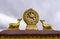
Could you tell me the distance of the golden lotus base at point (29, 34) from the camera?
11.4m

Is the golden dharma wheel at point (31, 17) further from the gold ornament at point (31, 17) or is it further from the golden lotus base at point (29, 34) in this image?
the golden lotus base at point (29, 34)

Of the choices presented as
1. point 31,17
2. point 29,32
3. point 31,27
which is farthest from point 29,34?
point 31,17

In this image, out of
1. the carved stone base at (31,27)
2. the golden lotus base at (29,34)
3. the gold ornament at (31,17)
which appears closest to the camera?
the golden lotus base at (29,34)

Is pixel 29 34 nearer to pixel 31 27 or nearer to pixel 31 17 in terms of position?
pixel 31 27

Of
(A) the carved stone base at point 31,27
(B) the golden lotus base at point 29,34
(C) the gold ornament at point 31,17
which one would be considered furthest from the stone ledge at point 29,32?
(C) the gold ornament at point 31,17

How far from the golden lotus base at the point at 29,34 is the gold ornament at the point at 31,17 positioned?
1.01m

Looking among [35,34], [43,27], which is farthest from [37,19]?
[35,34]

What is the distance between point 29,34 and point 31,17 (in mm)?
1756

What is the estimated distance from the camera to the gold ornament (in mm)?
12781

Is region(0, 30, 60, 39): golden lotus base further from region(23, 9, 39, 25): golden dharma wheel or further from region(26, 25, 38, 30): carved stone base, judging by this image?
region(23, 9, 39, 25): golden dharma wheel

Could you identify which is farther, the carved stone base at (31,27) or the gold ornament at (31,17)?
the gold ornament at (31,17)

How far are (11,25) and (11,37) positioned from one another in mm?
1179

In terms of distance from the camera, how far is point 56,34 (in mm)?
11609

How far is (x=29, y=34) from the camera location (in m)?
11.4
